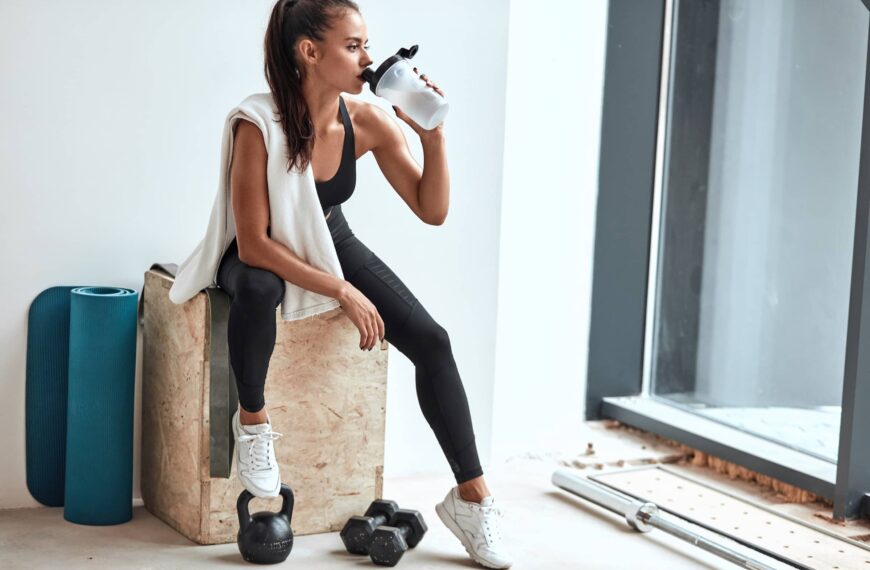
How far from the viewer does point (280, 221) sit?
2184 millimetres

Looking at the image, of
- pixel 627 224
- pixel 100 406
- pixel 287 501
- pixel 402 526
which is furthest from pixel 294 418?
pixel 627 224

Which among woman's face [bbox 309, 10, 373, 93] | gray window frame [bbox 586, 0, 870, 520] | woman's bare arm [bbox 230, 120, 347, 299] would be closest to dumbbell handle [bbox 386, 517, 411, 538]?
woman's bare arm [bbox 230, 120, 347, 299]

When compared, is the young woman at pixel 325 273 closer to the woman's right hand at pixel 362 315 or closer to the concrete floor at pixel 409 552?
the woman's right hand at pixel 362 315

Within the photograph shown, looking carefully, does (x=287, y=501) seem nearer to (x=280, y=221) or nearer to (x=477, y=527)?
Result: (x=477, y=527)

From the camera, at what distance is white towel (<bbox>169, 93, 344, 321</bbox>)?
217 cm

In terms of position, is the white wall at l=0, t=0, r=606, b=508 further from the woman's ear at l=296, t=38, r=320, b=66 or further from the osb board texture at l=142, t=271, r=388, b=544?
the woman's ear at l=296, t=38, r=320, b=66

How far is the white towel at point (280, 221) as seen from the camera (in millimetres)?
2172

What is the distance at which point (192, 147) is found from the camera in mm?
2604

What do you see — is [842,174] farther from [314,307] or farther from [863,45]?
[314,307]

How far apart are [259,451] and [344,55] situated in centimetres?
81

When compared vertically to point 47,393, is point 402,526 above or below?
below

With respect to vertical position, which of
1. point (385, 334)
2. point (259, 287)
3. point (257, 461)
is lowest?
point (257, 461)

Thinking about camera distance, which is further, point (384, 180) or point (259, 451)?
point (384, 180)

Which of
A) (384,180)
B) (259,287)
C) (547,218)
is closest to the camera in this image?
(259,287)
